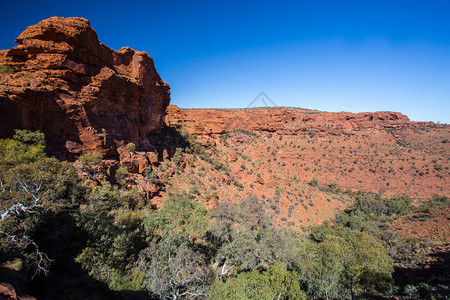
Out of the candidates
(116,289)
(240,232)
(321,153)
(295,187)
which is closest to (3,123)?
(116,289)

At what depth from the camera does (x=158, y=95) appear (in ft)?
58.8

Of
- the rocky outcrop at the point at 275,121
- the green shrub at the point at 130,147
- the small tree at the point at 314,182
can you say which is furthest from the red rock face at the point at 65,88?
the small tree at the point at 314,182

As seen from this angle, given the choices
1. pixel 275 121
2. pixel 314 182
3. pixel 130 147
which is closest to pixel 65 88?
pixel 130 147

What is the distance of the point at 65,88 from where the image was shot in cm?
1038

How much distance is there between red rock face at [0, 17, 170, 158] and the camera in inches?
362

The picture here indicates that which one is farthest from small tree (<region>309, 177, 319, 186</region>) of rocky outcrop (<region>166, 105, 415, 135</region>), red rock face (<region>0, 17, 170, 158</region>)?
red rock face (<region>0, 17, 170, 158</region>)

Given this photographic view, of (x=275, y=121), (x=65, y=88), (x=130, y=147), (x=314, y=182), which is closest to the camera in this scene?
(x=65, y=88)

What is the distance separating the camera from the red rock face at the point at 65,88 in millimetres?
9203

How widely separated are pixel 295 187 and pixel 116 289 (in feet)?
69.1

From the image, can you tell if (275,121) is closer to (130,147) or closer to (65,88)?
(130,147)

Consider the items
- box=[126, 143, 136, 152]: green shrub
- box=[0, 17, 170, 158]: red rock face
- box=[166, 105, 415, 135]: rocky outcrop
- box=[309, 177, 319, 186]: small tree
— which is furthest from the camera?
box=[166, 105, 415, 135]: rocky outcrop

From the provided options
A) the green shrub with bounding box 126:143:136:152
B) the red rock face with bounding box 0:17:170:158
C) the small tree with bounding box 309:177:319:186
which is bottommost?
the small tree with bounding box 309:177:319:186

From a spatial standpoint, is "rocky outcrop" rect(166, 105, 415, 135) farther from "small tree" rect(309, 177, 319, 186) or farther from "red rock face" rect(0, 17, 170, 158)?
"red rock face" rect(0, 17, 170, 158)

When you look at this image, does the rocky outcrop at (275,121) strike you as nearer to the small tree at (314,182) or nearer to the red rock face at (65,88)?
the small tree at (314,182)
